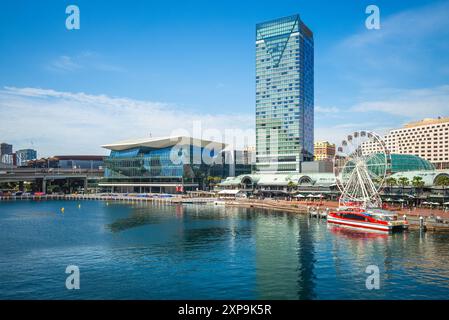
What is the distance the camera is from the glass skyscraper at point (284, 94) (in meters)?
176

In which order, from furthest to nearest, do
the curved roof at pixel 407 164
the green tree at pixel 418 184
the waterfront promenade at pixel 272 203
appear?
the curved roof at pixel 407 164 → the green tree at pixel 418 184 → the waterfront promenade at pixel 272 203

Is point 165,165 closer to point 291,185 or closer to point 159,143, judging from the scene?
point 159,143

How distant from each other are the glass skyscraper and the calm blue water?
104559mm

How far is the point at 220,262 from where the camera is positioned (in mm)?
46156

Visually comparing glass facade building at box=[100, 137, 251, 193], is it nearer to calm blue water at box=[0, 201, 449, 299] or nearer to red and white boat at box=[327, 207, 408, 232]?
calm blue water at box=[0, 201, 449, 299]

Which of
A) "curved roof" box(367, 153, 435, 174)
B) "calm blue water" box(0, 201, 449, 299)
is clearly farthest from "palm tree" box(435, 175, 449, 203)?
"calm blue water" box(0, 201, 449, 299)

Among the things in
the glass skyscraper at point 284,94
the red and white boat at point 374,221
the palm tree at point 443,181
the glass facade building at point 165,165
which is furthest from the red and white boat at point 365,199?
the glass facade building at point 165,165

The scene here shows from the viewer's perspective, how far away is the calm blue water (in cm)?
3541

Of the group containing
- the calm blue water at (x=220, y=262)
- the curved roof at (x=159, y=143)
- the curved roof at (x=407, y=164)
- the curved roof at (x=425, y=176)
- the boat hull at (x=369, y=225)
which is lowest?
the calm blue water at (x=220, y=262)

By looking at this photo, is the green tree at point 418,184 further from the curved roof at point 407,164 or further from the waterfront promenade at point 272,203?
Answer: the curved roof at point 407,164

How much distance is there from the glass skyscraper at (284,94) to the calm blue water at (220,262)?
10456 cm

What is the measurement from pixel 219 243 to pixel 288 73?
135755 millimetres

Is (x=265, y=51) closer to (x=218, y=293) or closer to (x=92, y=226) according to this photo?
(x=92, y=226)

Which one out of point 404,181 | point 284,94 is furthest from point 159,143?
point 404,181
